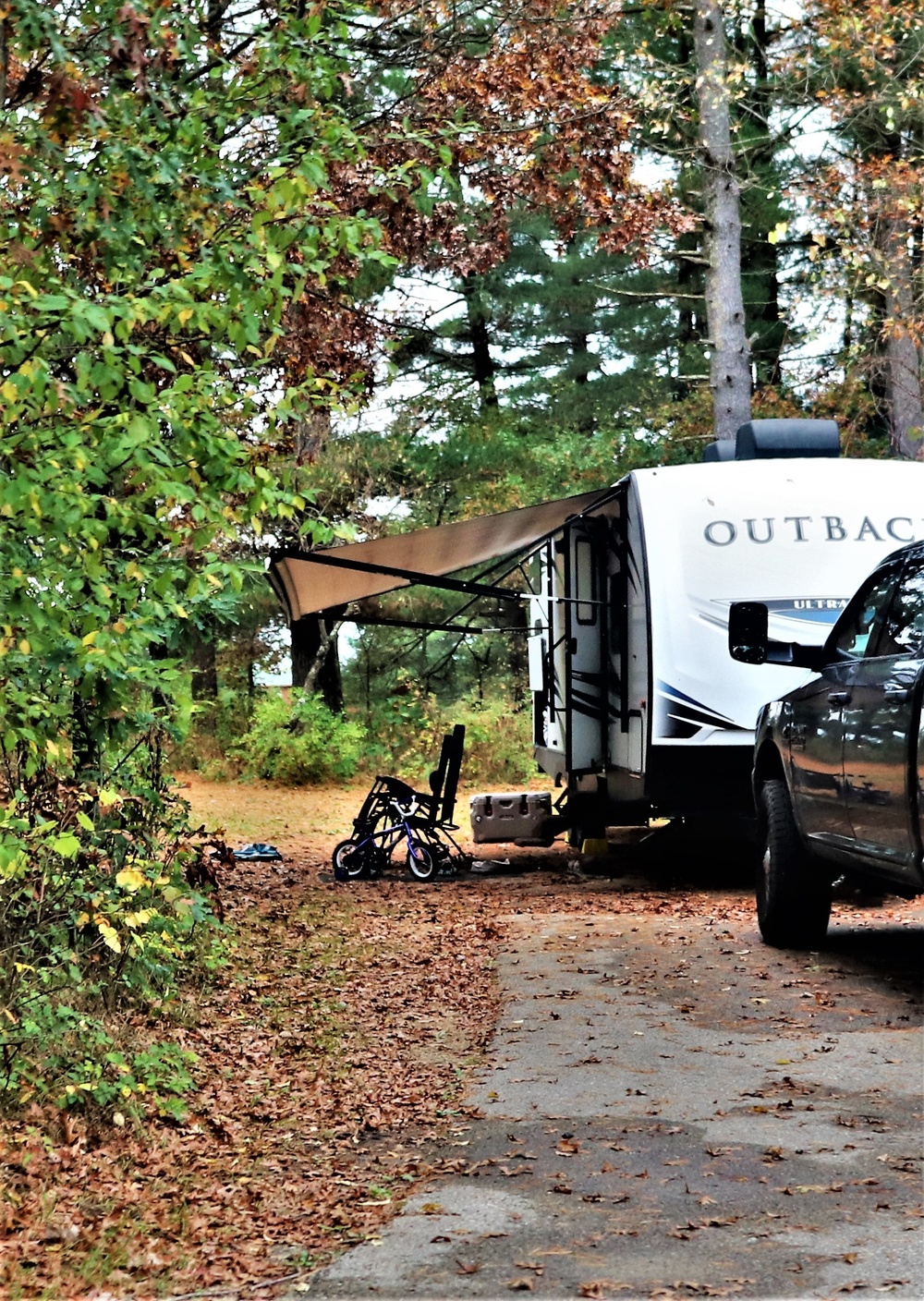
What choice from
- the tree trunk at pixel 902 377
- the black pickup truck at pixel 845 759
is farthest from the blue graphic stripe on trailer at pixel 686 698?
the tree trunk at pixel 902 377

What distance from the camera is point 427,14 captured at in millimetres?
13000

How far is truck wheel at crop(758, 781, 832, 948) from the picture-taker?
891 centimetres

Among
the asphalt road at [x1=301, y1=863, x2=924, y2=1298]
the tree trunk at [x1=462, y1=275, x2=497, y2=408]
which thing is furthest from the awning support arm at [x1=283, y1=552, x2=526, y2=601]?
the tree trunk at [x1=462, y1=275, x2=497, y2=408]

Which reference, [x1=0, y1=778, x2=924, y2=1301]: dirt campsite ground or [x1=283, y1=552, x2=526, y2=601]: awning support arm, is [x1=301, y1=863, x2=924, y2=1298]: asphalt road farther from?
[x1=283, y1=552, x2=526, y2=601]: awning support arm

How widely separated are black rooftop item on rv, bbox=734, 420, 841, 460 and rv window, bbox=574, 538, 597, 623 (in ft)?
5.33

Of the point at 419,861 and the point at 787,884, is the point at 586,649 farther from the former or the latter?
the point at 787,884

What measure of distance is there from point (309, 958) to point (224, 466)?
4618mm

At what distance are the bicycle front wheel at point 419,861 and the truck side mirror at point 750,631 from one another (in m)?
5.35

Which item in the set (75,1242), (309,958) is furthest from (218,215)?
(309,958)

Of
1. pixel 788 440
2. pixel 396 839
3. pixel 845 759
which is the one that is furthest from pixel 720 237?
pixel 845 759

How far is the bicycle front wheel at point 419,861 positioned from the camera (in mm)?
13508

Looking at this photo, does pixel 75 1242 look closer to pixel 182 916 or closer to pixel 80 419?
pixel 182 916

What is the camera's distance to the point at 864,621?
8156 millimetres

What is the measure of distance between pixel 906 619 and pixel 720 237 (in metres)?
12.0
